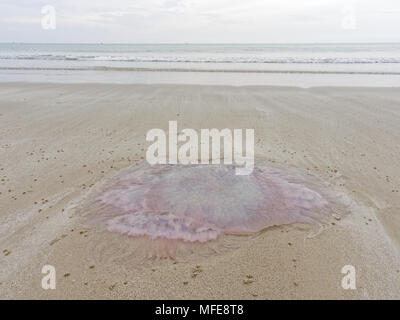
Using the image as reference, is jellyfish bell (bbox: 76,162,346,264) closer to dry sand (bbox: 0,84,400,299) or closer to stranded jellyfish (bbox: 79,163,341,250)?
stranded jellyfish (bbox: 79,163,341,250)

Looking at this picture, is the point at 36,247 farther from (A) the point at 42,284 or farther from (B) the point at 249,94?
(B) the point at 249,94

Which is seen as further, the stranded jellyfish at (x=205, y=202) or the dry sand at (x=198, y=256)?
the stranded jellyfish at (x=205, y=202)

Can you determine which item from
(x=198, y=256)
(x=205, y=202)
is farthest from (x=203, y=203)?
(x=198, y=256)

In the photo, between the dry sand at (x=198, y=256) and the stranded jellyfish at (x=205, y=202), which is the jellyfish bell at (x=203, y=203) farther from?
the dry sand at (x=198, y=256)

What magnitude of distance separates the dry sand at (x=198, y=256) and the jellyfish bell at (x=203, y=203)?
0.32 m

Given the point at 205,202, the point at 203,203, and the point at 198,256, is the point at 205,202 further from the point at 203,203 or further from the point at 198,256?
the point at 198,256

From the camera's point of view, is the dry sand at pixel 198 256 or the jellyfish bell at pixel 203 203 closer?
the dry sand at pixel 198 256

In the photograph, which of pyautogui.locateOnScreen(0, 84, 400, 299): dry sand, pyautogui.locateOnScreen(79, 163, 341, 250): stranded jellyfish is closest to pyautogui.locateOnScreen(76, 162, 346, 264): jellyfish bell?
pyautogui.locateOnScreen(79, 163, 341, 250): stranded jellyfish

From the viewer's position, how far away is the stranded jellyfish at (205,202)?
507 centimetres

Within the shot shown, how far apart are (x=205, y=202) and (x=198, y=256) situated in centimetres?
135

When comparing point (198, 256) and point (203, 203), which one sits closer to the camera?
point (198, 256)

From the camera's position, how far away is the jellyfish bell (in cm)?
500

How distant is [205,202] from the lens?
559 centimetres

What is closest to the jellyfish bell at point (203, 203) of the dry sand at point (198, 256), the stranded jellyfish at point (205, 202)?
the stranded jellyfish at point (205, 202)
